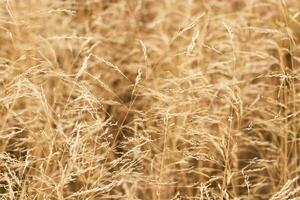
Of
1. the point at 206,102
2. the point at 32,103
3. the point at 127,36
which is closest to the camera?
the point at 32,103

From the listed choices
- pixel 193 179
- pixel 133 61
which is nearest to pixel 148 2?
pixel 133 61

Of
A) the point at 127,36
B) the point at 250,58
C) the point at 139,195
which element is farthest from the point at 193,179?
the point at 127,36

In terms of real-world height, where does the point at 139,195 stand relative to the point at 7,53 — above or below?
below

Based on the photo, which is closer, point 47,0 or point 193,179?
point 193,179

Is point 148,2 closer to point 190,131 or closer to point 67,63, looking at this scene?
point 67,63

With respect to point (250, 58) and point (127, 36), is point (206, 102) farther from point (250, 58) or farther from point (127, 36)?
point (127, 36)

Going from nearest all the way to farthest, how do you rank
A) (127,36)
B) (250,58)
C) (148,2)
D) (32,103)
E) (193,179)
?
(193,179), (32,103), (250,58), (127,36), (148,2)

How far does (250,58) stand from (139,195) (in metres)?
1.07

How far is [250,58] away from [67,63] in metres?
0.99

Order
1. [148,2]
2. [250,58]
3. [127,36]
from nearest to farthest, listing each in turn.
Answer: [250,58] < [127,36] < [148,2]

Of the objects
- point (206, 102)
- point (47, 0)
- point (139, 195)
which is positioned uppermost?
point (47, 0)

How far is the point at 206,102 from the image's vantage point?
2947mm

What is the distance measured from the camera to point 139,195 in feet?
8.41

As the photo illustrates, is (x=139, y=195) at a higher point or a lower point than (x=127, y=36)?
lower
